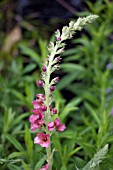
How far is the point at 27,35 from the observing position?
12.7ft

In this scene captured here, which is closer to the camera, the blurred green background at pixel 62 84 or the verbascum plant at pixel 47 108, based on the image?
the verbascum plant at pixel 47 108

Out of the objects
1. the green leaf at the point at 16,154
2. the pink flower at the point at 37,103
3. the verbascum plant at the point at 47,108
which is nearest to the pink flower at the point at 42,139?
the verbascum plant at the point at 47,108

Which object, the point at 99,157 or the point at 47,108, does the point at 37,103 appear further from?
the point at 99,157

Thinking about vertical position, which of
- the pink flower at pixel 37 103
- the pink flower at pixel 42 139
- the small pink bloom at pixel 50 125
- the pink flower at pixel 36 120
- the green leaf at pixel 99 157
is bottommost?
the green leaf at pixel 99 157

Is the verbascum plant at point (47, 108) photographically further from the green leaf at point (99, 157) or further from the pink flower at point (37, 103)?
the green leaf at point (99, 157)

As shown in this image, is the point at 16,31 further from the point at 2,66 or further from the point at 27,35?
the point at 2,66

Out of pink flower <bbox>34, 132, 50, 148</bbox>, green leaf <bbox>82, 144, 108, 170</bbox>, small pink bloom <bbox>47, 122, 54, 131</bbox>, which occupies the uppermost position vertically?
small pink bloom <bbox>47, 122, 54, 131</bbox>

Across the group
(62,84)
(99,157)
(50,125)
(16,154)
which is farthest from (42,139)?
(62,84)

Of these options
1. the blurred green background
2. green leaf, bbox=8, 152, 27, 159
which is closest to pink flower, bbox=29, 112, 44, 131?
the blurred green background

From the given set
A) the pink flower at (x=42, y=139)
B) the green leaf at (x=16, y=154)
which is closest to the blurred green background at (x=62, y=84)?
the green leaf at (x=16, y=154)

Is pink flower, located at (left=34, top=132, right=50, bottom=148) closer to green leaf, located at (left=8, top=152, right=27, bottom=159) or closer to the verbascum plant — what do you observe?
the verbascum plant

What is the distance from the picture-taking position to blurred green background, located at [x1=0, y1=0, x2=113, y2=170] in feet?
6.38

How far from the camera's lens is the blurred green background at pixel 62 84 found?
1943 millimetres

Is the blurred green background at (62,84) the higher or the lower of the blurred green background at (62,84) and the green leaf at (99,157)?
the higher
